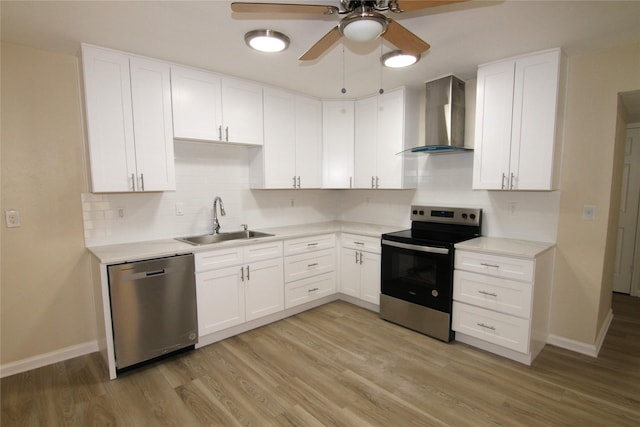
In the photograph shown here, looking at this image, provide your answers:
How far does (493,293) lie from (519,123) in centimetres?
148

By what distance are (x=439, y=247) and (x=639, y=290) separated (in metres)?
3.40

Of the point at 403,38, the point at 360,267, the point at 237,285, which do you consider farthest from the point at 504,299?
the point at 237,285

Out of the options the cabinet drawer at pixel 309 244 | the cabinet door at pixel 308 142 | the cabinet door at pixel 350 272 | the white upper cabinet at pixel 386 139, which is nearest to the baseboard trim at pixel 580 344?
the cabinet door at pixel 350 272

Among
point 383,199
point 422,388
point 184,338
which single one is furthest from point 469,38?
point 184,338

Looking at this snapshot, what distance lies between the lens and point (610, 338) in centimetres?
295

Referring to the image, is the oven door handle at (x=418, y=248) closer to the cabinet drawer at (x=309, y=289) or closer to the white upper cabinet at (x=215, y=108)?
the cabinet drawer at (x=309, y=289)

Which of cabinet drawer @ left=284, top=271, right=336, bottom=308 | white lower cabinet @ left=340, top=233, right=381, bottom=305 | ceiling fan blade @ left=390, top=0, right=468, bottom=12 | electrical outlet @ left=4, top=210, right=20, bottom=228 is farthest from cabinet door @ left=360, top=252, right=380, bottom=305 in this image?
electrical outlet @ left=4, top=210, right=20, bottom=228

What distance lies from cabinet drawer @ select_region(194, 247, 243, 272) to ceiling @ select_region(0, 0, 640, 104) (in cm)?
170

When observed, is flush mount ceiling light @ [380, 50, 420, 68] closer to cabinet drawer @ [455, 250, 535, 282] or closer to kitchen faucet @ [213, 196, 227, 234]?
cabinet drawer @ [455, 250, 535, 282]

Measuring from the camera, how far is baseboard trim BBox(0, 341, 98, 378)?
7.93 feet

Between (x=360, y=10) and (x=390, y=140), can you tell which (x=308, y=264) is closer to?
(x=390, y=140)

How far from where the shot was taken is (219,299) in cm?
286

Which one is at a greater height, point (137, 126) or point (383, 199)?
point (137, 126)

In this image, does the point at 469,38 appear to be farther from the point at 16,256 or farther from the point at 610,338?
the point at 16,256
